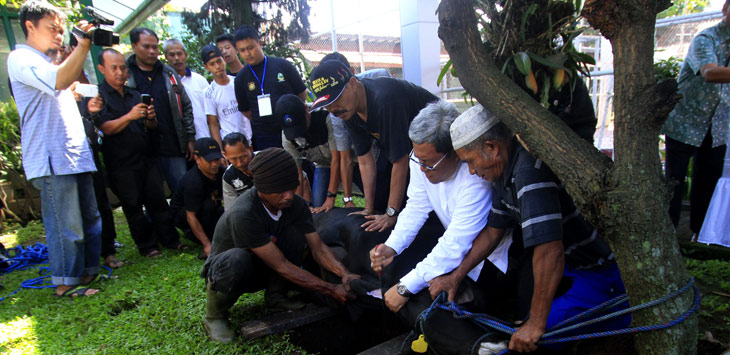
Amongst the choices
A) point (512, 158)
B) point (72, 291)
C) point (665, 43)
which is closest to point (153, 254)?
point (72, 291)

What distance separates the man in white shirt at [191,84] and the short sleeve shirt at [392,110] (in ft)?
8.58

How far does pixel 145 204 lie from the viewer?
15.3 feet

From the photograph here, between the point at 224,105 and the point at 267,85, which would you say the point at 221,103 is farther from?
the point at 267,85

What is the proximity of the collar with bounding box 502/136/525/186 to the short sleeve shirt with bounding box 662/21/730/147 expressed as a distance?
2.09 metres

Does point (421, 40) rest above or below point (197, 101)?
above

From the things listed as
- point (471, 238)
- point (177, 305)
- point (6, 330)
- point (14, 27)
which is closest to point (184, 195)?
point (177, 305)

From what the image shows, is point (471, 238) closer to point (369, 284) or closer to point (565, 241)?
point (565, 241)

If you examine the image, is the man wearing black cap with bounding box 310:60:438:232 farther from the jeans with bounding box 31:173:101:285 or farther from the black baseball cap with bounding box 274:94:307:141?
the jeans with bounding box 31:173:101:285

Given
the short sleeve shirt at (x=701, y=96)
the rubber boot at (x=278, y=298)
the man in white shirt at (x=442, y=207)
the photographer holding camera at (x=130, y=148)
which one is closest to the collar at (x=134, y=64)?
the photographer holding camera at (x=130, y=148)

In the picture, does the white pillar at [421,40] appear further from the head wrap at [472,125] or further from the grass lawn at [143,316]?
the head wrap at [472,125]

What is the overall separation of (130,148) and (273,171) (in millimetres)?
2516

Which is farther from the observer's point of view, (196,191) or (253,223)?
(196,191)

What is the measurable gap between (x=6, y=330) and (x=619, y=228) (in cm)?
404

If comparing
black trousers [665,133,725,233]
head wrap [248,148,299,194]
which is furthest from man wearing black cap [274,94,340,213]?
black trousers [665,133,725,233]
